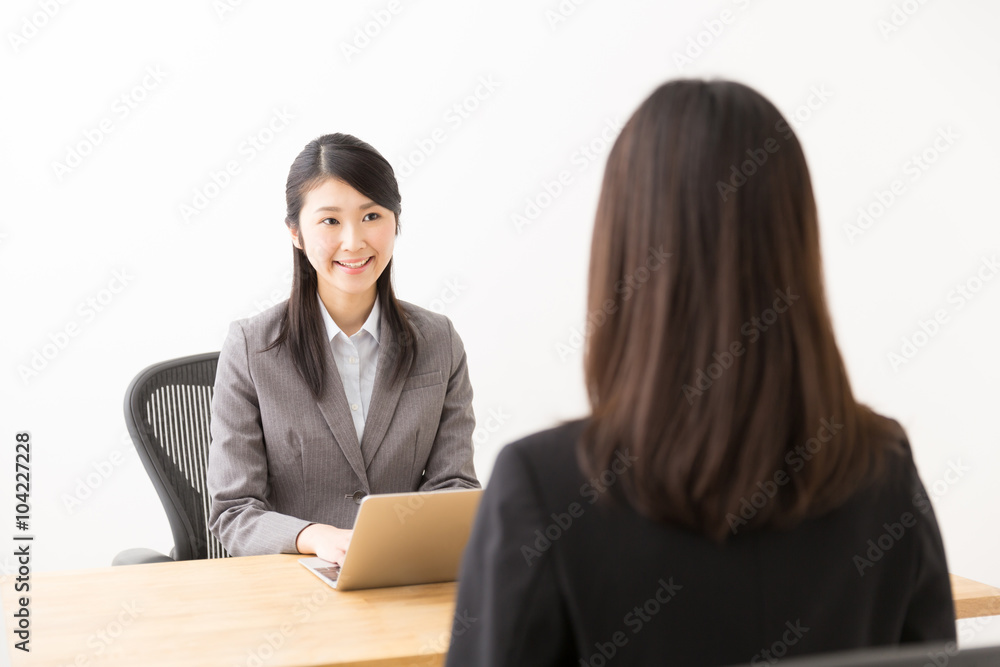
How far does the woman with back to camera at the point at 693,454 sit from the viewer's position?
0.79m

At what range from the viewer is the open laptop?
1.37m

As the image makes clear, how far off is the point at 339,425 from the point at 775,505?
1.45 m

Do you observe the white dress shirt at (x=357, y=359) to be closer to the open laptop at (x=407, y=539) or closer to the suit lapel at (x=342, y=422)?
the suit lapel at (x=342, y=422)

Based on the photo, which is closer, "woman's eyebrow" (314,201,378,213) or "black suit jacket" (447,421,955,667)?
"black suit jacket" (447,421,955,667)

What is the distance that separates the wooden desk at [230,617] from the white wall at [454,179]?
1319mm

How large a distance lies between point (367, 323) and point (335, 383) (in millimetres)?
195

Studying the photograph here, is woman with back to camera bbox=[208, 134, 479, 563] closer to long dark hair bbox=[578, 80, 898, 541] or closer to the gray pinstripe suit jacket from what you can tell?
the gray pinstripe suit jacket

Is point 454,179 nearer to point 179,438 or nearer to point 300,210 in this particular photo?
point 300,210

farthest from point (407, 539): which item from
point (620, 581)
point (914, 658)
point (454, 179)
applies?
point (454, 179)

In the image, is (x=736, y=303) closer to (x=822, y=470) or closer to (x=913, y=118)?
(x=822, y=470)

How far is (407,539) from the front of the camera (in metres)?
1.45

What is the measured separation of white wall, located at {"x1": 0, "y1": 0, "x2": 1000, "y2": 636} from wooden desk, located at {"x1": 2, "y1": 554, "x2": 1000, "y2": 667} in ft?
4.33

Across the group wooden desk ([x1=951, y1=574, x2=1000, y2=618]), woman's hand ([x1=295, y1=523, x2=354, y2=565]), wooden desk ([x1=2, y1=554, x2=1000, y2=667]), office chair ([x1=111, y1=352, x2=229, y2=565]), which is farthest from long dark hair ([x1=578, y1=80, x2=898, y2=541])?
office chair ([x1=111, y1=352, x2=229, y2=565])

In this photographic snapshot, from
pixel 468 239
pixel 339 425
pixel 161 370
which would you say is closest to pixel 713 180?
pixel 339 425
